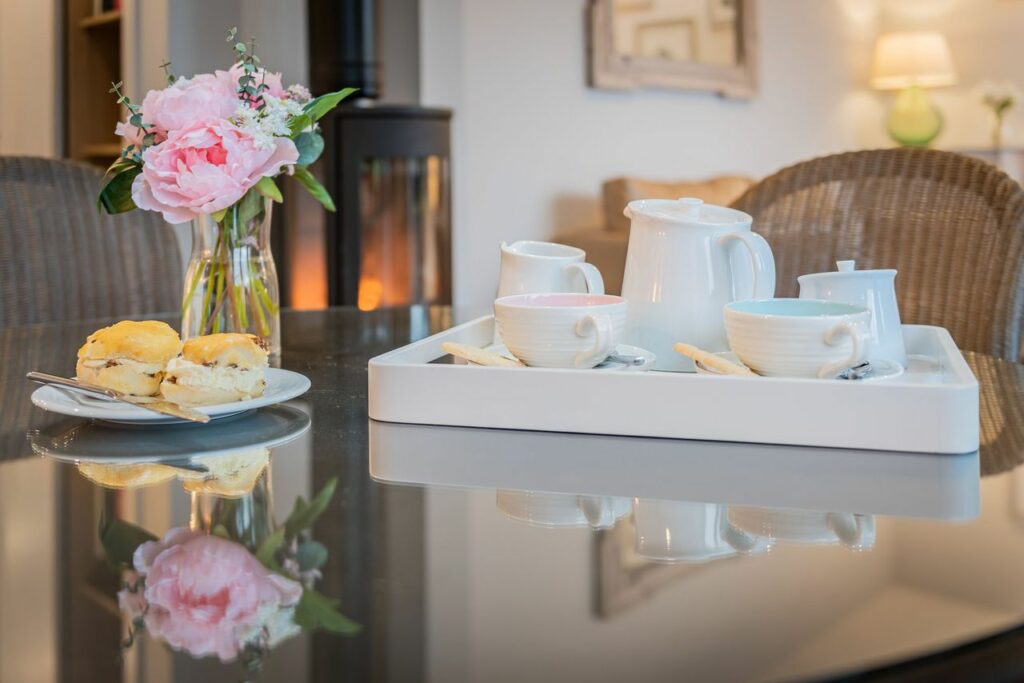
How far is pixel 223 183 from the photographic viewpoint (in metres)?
1.07

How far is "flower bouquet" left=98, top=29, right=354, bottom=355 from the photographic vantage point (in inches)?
42.1

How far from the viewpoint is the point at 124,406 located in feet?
2.89

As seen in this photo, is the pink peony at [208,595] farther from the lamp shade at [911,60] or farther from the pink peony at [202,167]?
the lamp shade at [911,60]

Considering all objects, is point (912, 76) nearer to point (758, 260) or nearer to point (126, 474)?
point (758, 260)

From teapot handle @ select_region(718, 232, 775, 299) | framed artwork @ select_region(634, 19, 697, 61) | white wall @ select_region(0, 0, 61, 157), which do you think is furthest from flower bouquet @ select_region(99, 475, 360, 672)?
framed artwork @ select_region(634, 19, 697, 61)

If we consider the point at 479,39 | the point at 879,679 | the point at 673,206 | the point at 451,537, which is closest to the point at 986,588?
the point at 879,679

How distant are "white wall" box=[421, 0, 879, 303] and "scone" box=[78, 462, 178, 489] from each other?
11.4 feet

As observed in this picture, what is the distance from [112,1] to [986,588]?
4.09 m

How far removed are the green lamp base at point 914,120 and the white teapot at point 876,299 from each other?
5729mm

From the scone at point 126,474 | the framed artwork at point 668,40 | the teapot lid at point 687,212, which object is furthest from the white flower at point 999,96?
the scone at point 126,474

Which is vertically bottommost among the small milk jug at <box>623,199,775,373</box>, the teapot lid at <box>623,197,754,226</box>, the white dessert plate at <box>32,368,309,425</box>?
the white dessert plate at <box>32,368,309,425</box>

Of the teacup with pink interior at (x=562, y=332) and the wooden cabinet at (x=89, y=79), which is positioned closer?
the teacup with pink interior at (x=562, y=332)

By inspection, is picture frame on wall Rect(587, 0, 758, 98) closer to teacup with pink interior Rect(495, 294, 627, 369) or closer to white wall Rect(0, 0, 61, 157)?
white wall Rect(0, 0, 61, 157)

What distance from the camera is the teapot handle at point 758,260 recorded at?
37.6 inches
